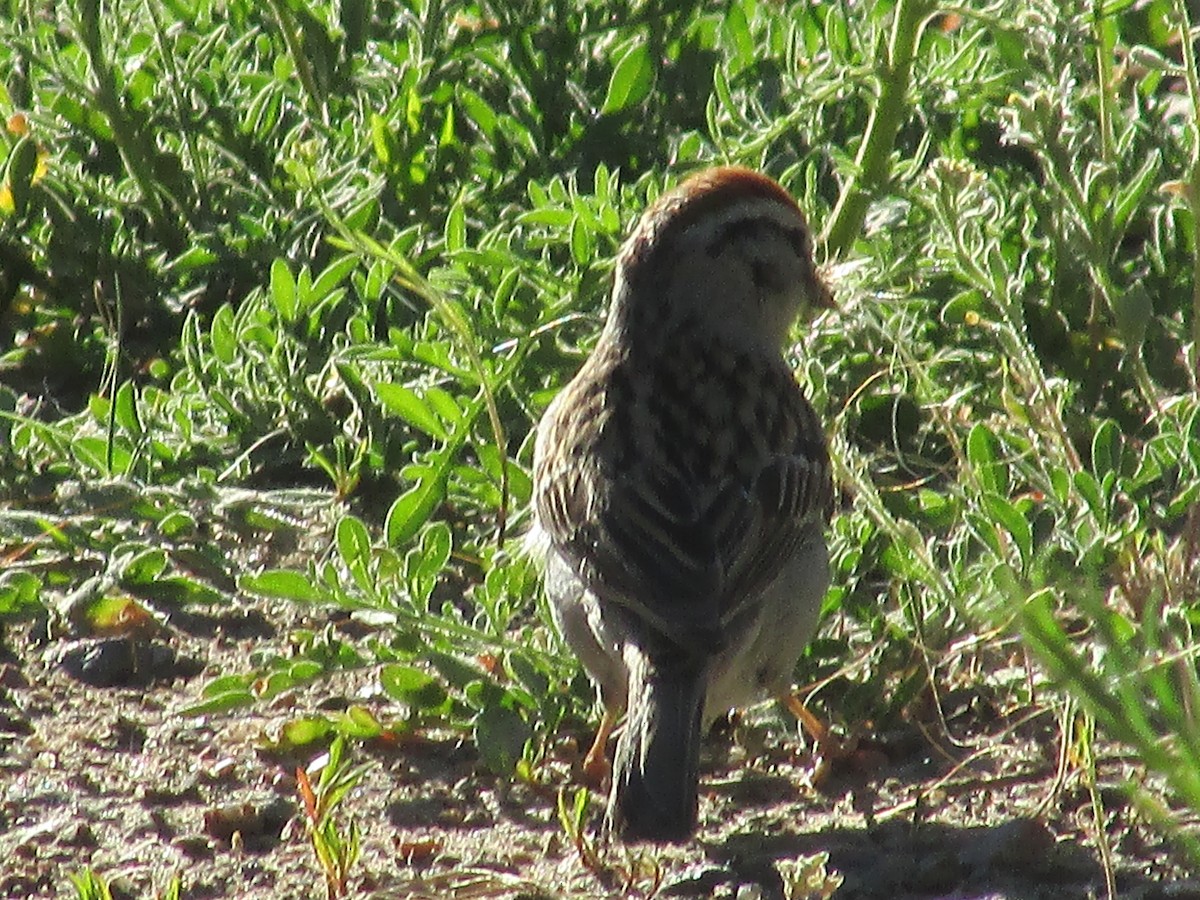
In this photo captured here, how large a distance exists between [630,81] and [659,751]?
9.30 feet

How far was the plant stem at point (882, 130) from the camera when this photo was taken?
17.2 ft

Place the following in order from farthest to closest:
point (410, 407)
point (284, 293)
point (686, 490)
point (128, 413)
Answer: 1. point (284, 293)
2. point (128, 413)
3. point (410, 407)
4. point (686, 490)

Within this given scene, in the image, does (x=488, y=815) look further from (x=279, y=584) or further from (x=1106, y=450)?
(x=1106, y=450)

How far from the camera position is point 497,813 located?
4.54 meters

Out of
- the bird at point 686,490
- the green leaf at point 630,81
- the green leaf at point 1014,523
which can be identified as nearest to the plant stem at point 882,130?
the bird at point 686,490

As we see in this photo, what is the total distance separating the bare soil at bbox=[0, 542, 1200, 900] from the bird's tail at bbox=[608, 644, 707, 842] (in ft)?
0.65

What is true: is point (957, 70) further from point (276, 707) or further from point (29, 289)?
point (29, 289)

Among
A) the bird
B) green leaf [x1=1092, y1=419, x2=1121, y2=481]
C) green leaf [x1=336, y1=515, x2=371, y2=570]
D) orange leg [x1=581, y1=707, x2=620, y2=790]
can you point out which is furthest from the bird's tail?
green leaf [x1=1092, y1=419, x2=1121, y2=481]

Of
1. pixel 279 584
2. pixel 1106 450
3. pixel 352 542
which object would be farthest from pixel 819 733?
pixel 279 584

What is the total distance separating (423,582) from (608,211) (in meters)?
1.28

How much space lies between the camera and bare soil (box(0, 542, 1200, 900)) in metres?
4.12

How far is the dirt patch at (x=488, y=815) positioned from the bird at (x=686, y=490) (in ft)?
0.70

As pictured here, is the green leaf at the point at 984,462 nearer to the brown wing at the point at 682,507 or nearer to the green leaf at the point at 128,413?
the brown wing at the point at 682,507

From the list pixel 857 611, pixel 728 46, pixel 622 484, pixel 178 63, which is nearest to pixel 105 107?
pixel 178 63
